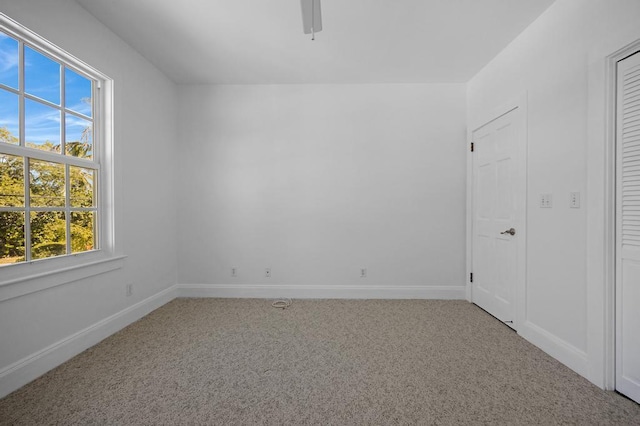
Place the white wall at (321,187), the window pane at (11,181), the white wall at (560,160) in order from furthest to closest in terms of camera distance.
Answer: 1. the white wall at (321,187)
2. the white wall at (560,160)
3. the window pane at (11,181)

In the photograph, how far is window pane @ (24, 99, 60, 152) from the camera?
6.42 feet

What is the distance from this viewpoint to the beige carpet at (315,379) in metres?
1.55

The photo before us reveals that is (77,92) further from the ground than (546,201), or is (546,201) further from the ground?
(77,92)

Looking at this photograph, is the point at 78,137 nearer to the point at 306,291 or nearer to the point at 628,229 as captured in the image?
the point at 306,291

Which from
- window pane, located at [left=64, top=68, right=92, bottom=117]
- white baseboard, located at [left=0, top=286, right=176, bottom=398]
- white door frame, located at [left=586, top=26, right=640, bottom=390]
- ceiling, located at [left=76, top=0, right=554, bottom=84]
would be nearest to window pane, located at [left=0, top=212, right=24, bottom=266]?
white baseboard, located at [left=0, top=286, right=176, bottom=398]

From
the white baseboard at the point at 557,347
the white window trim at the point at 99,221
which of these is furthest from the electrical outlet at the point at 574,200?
the white window trim at the point at 99,221

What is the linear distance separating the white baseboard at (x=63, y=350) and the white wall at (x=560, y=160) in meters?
3.70

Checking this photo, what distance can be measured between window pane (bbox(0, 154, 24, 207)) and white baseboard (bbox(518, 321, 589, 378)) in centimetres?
396

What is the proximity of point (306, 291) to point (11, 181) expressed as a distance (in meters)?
2.86

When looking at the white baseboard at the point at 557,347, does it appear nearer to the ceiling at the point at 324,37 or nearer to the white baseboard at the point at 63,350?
the ceiling at the point at 324,37

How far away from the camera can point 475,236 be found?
3.33 meters

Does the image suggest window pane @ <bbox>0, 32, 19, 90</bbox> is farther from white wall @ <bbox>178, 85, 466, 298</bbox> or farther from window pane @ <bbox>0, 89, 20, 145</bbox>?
white wall @ <bbox>178, 85, 466, 298</bbox>

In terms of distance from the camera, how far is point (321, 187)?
366 centimetres

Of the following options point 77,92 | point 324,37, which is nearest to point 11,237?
point 77,92
